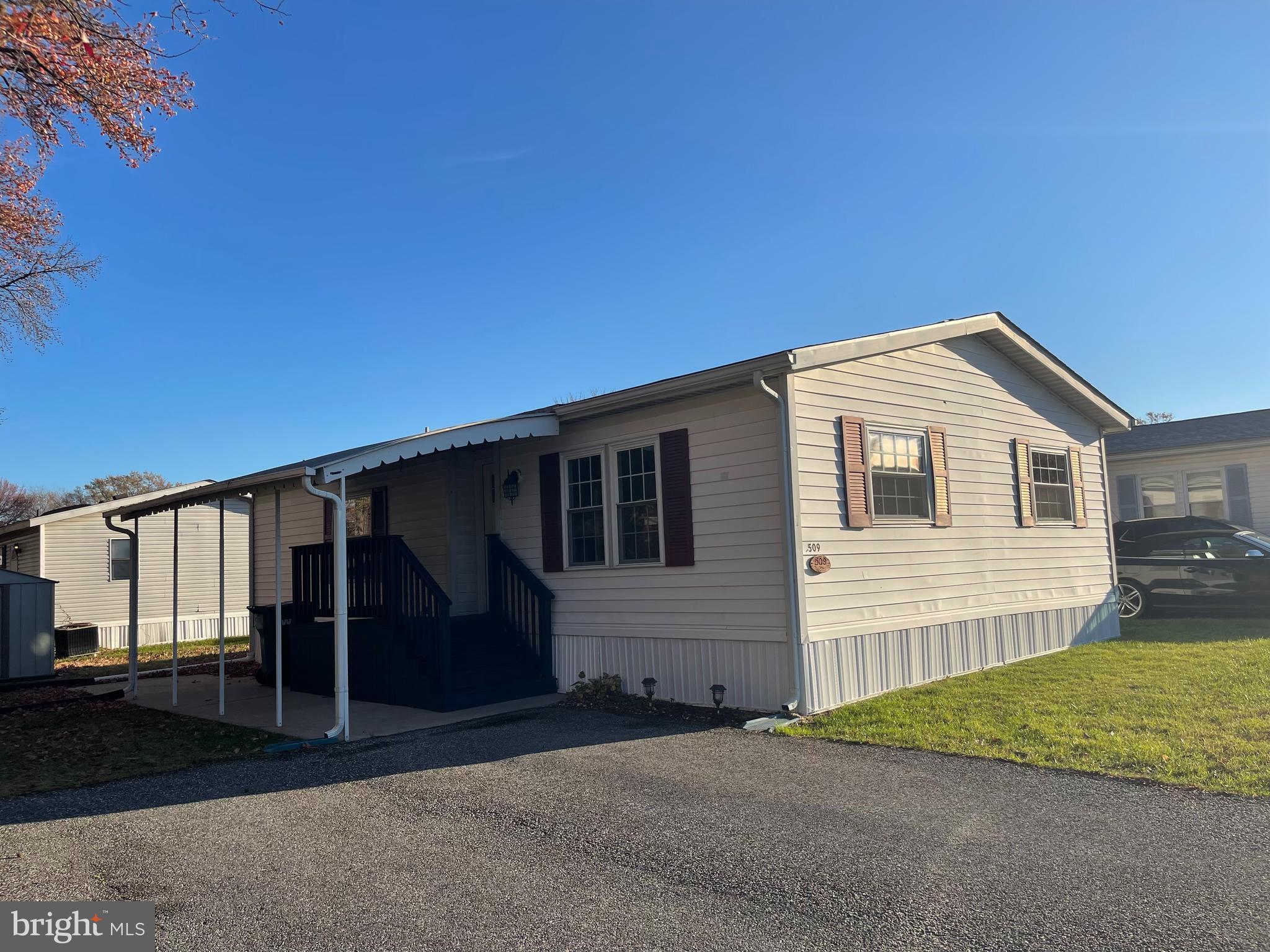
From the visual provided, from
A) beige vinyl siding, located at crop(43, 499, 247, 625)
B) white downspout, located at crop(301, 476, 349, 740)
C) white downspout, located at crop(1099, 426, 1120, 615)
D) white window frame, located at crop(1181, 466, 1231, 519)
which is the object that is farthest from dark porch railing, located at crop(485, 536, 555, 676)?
white window frame, located at crop(1181, 466, 1231, 519)

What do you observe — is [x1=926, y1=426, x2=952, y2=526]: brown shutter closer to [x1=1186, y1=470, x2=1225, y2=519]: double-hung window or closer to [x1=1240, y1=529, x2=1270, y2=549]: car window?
[x1=1240, y1=529, x2=1270, y2=549]: car window

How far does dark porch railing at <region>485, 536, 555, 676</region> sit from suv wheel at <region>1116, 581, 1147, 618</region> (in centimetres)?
964

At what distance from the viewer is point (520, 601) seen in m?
10.4

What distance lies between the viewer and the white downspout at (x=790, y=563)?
25.0 ft

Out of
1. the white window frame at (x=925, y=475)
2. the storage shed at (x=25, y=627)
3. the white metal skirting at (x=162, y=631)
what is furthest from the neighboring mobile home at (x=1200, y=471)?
the storage shed at (x=25, y=627)

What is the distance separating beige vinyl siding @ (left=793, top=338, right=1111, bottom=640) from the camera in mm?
8164

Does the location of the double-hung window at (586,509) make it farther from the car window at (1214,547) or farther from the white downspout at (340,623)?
the car window at (1214,547)

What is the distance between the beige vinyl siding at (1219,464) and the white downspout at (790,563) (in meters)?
13.2

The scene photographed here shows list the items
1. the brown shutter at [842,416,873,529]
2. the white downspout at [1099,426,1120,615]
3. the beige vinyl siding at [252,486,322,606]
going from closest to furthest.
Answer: the brown shutter at [842,416,873,529], the white downspout at [1099,426,1120,615], the beige vinyl siding at [252,486,322,606]

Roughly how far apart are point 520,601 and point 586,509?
62.4 inches

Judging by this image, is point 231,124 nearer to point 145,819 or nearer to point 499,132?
point 499,132

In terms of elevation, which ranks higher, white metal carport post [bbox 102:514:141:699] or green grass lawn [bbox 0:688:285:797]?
white metal carport post [bbox 102:514:141:699]

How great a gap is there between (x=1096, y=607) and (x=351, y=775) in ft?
35.0
